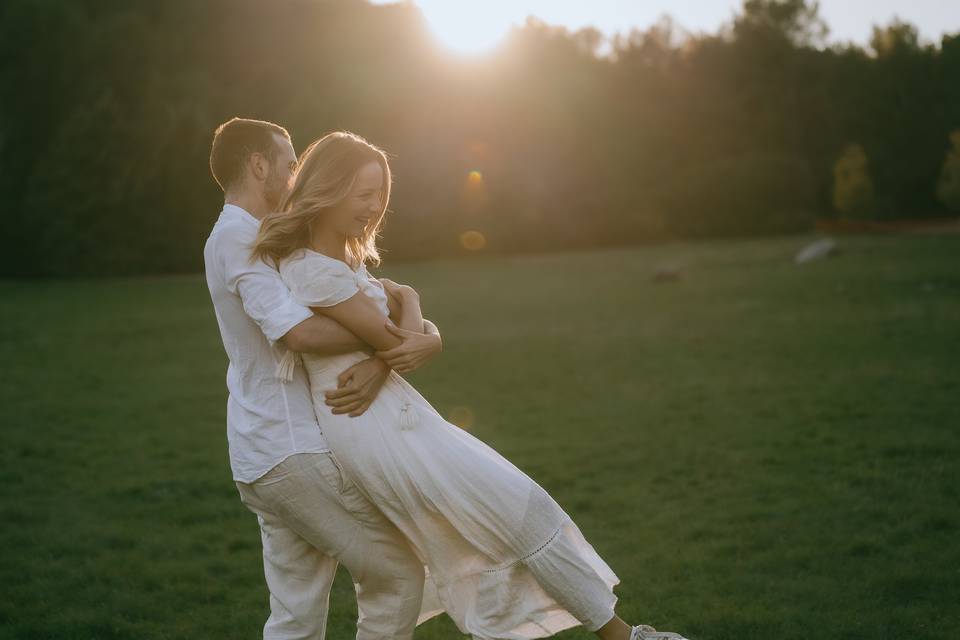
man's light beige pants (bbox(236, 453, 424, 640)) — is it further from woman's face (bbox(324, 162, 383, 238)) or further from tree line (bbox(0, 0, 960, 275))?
tree line (bbox(0, 0, 960, 275))

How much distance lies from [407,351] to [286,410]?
1.54 ft

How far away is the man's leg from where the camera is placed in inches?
147

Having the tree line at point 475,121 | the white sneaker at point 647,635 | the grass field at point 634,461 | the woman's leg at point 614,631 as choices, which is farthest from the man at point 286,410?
the tree line at point 475,121

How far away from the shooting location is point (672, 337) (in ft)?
52.6

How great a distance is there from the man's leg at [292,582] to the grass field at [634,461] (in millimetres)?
1446

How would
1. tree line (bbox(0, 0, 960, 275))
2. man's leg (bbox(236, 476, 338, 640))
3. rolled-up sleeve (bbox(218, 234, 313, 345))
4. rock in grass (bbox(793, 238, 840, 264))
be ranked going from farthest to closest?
1. tree line (bbox(0, 0, 960, 275))
2. rock in grass (bbox(793, 238, 840, 264))
3. man's leg (bbox(236, 476, 338, 640))
4. rolled-up sleeve (bbox(218, 234, 313, 345))

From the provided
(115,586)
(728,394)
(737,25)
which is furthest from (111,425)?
(737,25)

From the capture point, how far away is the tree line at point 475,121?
38062mm

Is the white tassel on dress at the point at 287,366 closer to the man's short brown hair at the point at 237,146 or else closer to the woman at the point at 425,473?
the woman at the point at 425,473

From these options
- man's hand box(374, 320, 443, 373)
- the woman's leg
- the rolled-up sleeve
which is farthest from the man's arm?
the woman's leg

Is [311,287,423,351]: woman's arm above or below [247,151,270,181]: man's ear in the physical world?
below

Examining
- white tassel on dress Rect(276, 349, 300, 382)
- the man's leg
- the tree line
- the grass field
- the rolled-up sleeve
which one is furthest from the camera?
the tree line

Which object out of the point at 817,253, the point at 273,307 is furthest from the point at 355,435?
the point at 817,253

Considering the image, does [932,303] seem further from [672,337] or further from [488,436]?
[488,436]
